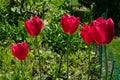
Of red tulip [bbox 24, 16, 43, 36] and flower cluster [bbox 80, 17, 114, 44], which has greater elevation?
flower cluster [bbox 80, 17, 114, 44]

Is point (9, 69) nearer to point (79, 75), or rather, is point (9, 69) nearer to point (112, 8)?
point (79, 75)

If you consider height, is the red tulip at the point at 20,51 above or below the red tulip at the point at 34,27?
below

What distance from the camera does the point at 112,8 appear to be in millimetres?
10148

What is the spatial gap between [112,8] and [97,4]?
1.38 feet

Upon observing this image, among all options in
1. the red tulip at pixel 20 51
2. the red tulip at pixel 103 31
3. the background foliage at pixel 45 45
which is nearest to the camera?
the red tulip at pixel 103 31

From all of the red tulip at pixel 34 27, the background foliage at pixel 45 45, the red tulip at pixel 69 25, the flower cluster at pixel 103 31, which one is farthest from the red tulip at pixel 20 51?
the background foliage at pixel 45 45

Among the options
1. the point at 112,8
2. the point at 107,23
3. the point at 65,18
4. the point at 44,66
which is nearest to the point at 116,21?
the point at 112,8

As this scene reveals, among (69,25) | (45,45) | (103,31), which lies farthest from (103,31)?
(45,45)

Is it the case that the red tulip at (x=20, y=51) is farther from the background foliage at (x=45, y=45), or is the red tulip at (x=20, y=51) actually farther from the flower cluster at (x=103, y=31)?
the background foliage at (x=45, y=45)

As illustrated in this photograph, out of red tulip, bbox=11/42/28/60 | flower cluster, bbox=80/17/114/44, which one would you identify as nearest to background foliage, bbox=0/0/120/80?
red tulip, bbox=11/42/28/60

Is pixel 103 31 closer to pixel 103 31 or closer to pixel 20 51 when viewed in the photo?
pixel 103 31

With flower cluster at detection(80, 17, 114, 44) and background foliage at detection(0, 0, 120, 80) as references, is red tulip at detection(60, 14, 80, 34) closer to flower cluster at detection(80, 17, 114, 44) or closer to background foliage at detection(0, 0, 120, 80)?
flower cluster at detection(80, 17, 114, 44)

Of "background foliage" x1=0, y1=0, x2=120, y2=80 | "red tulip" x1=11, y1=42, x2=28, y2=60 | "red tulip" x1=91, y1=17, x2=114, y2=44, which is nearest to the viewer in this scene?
"red tulip" x1=91, y1=17, x2=114, y2=44

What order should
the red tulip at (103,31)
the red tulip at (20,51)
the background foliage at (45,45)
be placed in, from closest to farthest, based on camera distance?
the red tulip at (103,31)
the red tulip at (20,51)
the background foliage at (45,45)
